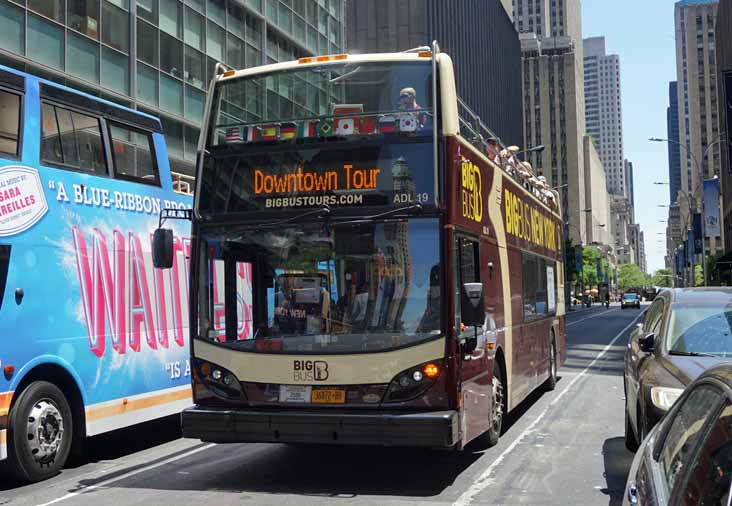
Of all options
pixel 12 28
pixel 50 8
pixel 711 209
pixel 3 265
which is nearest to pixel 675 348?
pixel 3 265

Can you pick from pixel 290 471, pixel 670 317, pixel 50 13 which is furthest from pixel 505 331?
pixel 50 13

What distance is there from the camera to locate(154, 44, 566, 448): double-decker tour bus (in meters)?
7.31

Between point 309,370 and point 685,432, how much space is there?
446 centimetres

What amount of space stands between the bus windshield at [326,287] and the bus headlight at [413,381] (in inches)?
9.7

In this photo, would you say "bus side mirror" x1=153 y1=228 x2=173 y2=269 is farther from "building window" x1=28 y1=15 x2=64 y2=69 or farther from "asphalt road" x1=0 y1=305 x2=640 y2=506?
"building window" x1=28 y1=15 x2=64 y2=69

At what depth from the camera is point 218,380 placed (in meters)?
7.77

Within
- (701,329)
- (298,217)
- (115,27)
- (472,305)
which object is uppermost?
(115,27)

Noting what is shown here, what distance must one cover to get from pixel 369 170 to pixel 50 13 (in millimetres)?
15747

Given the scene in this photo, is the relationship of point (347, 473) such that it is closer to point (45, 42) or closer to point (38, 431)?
point (38, 431)

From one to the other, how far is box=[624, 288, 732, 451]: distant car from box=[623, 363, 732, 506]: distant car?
276cm

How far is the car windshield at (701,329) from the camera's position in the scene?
738 cm

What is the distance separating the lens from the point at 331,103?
324 inches

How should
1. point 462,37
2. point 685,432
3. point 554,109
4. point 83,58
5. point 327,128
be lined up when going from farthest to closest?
point 554,109 < point 462,37 < point 83,58 < point 327,128 < point 685,432

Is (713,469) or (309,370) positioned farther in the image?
(309,370)
